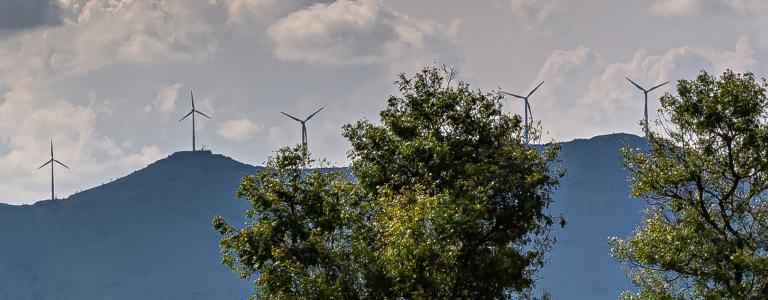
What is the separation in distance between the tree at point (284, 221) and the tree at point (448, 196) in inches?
77.0

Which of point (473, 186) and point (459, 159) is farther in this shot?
point (459, 159)

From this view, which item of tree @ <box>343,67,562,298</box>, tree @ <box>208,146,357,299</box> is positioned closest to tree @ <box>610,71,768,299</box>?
tree @ <box>343,67,562,298</box>

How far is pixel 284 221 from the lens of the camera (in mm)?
72000

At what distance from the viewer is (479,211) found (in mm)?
66062

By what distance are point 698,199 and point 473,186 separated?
35.0 ft

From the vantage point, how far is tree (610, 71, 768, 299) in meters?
65.5

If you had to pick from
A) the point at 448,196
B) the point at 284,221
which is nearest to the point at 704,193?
the point at 448,196

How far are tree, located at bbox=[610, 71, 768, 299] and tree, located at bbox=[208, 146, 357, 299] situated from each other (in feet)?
47.2

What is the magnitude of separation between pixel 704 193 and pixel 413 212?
15766 mm

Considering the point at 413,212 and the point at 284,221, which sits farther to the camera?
the point at 284,221

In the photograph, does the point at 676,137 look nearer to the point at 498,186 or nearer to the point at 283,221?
the point at 498,186

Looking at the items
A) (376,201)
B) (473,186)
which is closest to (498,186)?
(473,186)

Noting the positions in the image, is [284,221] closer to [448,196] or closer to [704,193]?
[448,196]

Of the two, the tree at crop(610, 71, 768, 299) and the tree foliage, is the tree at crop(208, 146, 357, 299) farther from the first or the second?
the tree at crop(610, 71, 768, 299)
